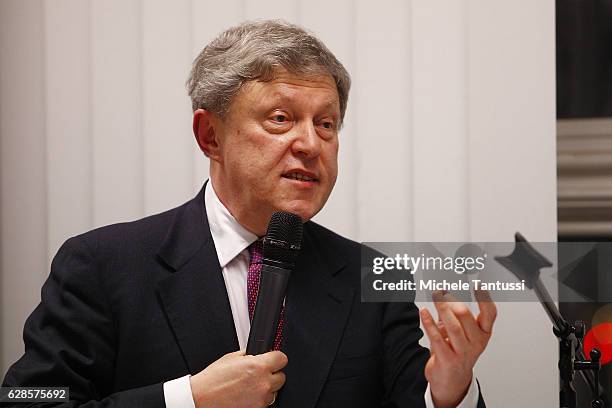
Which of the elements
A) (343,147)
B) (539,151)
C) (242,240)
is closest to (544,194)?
(539,151)

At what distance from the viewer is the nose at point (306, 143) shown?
1.56m

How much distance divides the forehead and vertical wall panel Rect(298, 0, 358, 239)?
43 centimetres

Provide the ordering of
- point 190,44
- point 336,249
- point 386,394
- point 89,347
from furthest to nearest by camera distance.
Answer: point 190,44, point 336,249, point 386,394, point 89,347

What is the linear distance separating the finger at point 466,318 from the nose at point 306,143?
0.53 meters

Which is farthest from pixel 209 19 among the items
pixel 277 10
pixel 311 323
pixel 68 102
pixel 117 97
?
pixel 311 323

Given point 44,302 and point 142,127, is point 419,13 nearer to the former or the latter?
point 142,127

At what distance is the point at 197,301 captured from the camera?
5.23 ft

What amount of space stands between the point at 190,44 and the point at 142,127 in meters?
0.27

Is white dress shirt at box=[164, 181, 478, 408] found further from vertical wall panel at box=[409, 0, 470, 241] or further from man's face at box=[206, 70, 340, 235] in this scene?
vertical wall panel at box=[409, 0, 470, 241]

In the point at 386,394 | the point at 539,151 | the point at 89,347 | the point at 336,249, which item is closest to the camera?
the point at 89,347

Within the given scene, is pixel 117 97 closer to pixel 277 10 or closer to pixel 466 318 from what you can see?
pixel 277 10

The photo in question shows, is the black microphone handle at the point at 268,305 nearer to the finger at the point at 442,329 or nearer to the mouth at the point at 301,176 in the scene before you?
the finger at the point at 442,329

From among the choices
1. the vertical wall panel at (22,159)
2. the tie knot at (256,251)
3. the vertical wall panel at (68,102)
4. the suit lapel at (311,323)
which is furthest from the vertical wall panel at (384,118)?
the vertical wall panel at (22,159)

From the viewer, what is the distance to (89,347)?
1527 mm
